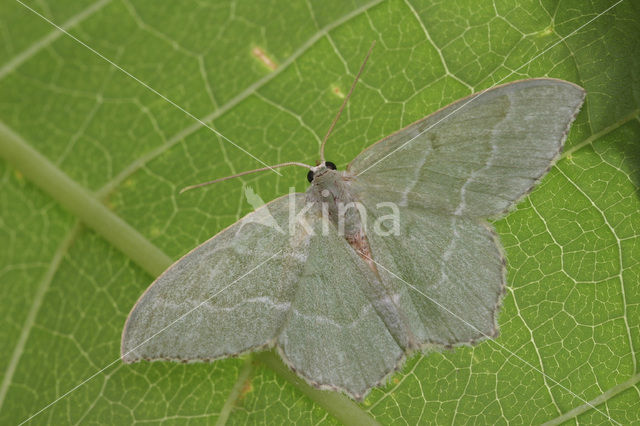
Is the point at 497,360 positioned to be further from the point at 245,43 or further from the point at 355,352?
the point at 245,43

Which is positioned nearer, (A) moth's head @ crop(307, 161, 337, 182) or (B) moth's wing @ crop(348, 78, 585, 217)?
(B) moth's wing @ crop(348, 78, 585, 217)

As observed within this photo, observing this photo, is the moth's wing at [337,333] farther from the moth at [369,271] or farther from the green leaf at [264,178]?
the green leaf at [264,178]

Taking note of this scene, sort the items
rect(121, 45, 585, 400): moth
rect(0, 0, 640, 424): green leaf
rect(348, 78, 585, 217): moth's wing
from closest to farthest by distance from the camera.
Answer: rect(348, 78, 585, 217): moth's wing → rect(121, 45, 585, 400): moth → rect(0, 0, 640, 424): green leaf

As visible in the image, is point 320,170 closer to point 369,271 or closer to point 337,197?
point 337,197

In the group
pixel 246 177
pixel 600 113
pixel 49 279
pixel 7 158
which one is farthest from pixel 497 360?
pixel 7 158

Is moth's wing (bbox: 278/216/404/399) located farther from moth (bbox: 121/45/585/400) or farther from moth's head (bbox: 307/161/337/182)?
moth's head (bbox: 307/161/337/182)

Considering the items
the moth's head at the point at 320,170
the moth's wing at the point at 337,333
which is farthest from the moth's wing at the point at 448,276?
the moth's head at the point at 320,170

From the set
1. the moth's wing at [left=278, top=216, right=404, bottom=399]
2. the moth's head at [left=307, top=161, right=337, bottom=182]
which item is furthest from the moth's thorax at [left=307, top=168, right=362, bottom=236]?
the moth's wing at [left=278, top=216, right=404, bottom=399]

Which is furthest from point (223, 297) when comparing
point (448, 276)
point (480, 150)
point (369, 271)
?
point (480, 150)
